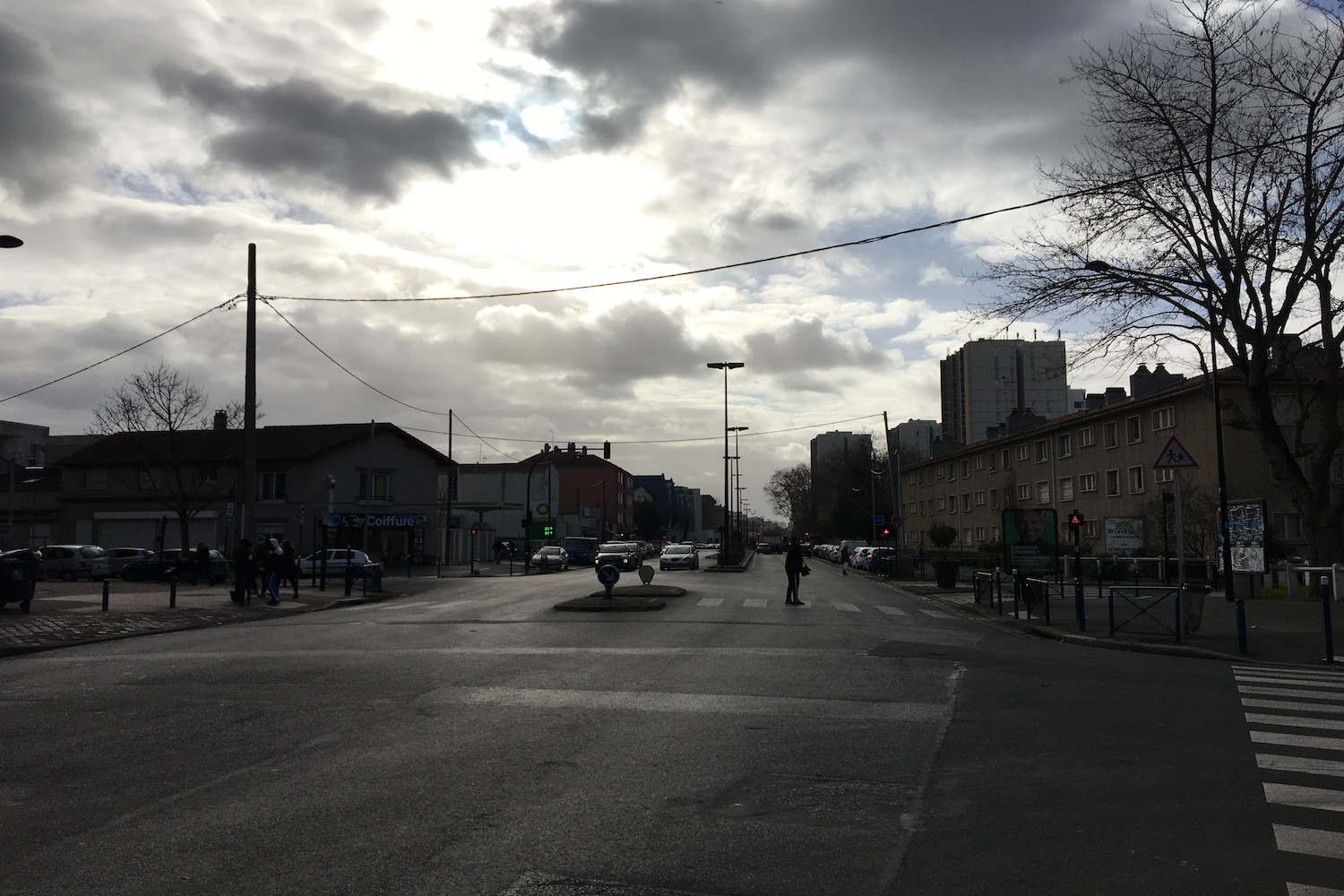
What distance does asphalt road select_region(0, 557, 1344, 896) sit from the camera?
535cm

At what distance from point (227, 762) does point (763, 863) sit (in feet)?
15.1

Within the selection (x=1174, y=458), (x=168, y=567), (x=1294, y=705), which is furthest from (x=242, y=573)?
(x=1294, y=705)

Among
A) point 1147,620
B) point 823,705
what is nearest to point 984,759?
point 823,705

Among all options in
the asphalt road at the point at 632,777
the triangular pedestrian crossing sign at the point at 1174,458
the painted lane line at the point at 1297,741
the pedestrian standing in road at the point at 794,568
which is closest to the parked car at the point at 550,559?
the pedestrian standing in road at the point at 794,568

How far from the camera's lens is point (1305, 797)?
694cm

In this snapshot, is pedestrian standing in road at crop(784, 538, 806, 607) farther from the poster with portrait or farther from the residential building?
the residential building

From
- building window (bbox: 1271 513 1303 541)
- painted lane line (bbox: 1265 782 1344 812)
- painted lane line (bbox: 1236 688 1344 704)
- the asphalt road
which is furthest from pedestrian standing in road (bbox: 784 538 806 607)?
building window (bbox: 1271 513 1303 541)

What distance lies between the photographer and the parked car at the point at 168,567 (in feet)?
128

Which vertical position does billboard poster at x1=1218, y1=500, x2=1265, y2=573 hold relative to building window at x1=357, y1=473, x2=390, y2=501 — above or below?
below

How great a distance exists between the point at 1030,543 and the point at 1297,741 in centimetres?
1981

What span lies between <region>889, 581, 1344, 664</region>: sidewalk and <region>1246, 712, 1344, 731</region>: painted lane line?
6348 mm

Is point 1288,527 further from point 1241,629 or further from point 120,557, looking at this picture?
point 120,557

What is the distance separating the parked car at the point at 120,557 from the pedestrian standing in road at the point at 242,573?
870 inches

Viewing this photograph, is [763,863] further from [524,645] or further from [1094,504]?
[1094,504]
